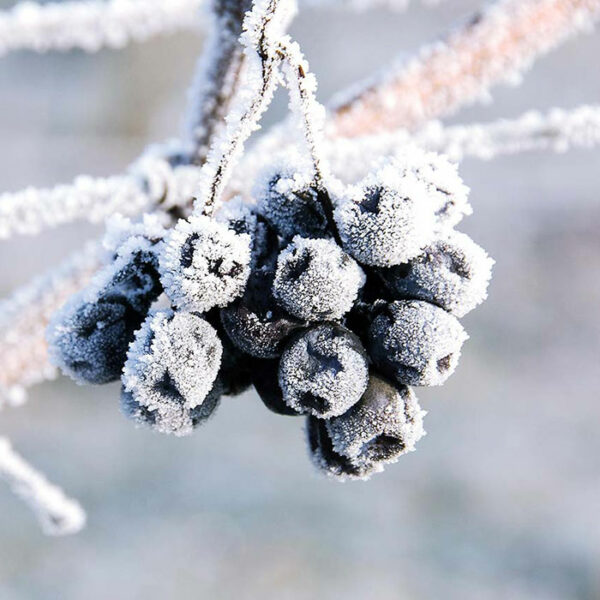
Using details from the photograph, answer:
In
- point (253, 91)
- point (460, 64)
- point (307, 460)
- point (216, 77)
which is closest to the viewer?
point (253, 91)

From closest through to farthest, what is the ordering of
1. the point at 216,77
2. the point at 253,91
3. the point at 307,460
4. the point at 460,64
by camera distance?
the point at 253,91 < the point at 216,77 < the point at 460,64 < the point at 307,460

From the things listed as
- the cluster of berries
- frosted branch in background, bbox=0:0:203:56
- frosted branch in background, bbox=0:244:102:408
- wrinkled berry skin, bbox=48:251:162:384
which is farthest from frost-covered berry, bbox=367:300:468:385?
frosted branch in background, bbox=0:0:203:56

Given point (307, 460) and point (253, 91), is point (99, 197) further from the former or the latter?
point (307, 460)

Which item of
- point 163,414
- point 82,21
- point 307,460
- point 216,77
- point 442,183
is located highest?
point 307,460

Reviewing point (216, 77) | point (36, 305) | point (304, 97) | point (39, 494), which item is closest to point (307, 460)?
point (39, 494)

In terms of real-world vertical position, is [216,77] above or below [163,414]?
above

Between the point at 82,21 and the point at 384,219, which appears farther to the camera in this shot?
the point at 82,21

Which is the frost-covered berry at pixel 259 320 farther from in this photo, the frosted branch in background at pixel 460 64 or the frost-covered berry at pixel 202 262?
the frosted branch in background at pixel 460 64
